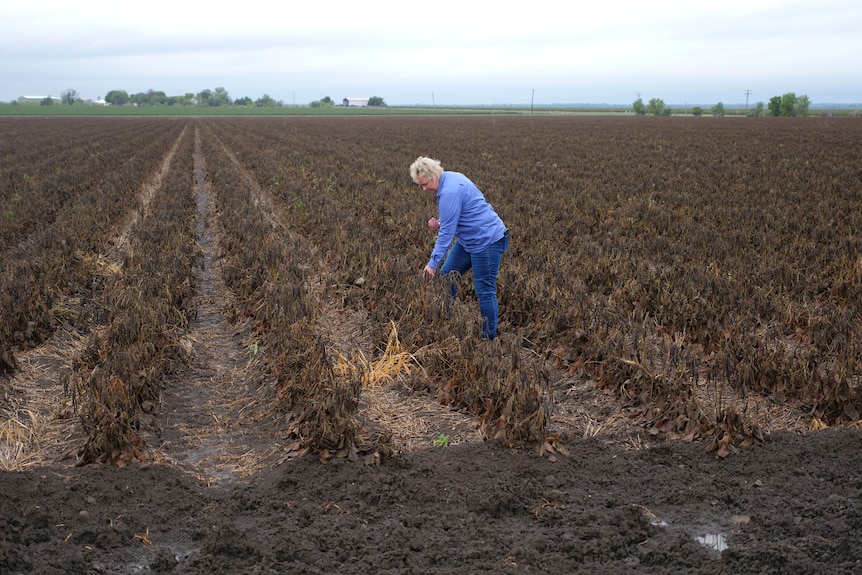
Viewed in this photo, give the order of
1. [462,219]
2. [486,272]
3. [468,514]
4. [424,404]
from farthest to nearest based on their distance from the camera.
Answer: [486,272]
[462,219]
[424,404]
[468,514]

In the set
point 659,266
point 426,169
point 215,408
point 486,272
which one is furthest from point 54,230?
point 659,266

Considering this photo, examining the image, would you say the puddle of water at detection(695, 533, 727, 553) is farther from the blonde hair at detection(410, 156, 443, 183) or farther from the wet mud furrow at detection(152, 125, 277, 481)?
the blonde hair at detection(410, 156, 443, 183)

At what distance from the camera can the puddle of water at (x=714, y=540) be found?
390 cm

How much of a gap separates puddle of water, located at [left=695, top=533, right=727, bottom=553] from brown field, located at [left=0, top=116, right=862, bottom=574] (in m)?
Result: 0.02

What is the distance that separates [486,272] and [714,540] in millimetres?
3380

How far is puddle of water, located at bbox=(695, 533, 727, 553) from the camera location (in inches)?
154

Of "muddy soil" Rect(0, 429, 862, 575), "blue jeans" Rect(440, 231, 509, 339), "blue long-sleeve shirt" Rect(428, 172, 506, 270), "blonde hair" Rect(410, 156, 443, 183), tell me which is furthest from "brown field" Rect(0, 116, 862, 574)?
"blonde hair" Rect(410, 156, 443, 183)

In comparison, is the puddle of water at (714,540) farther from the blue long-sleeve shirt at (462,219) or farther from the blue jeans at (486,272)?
the blue long-sleeve shirt at (462,219)

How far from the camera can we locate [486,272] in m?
6.82

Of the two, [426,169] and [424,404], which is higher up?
[426,169]

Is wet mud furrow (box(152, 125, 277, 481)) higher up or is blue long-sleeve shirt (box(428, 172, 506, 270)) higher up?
blue long-sleeve shirt (box(428, 172, 506, 270))

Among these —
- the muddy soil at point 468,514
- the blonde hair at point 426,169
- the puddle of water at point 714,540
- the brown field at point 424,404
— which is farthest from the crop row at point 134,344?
the puddle of water at point 714,540

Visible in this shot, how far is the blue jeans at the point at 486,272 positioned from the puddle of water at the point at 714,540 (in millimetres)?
3088

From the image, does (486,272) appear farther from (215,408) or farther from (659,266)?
(659,266)
